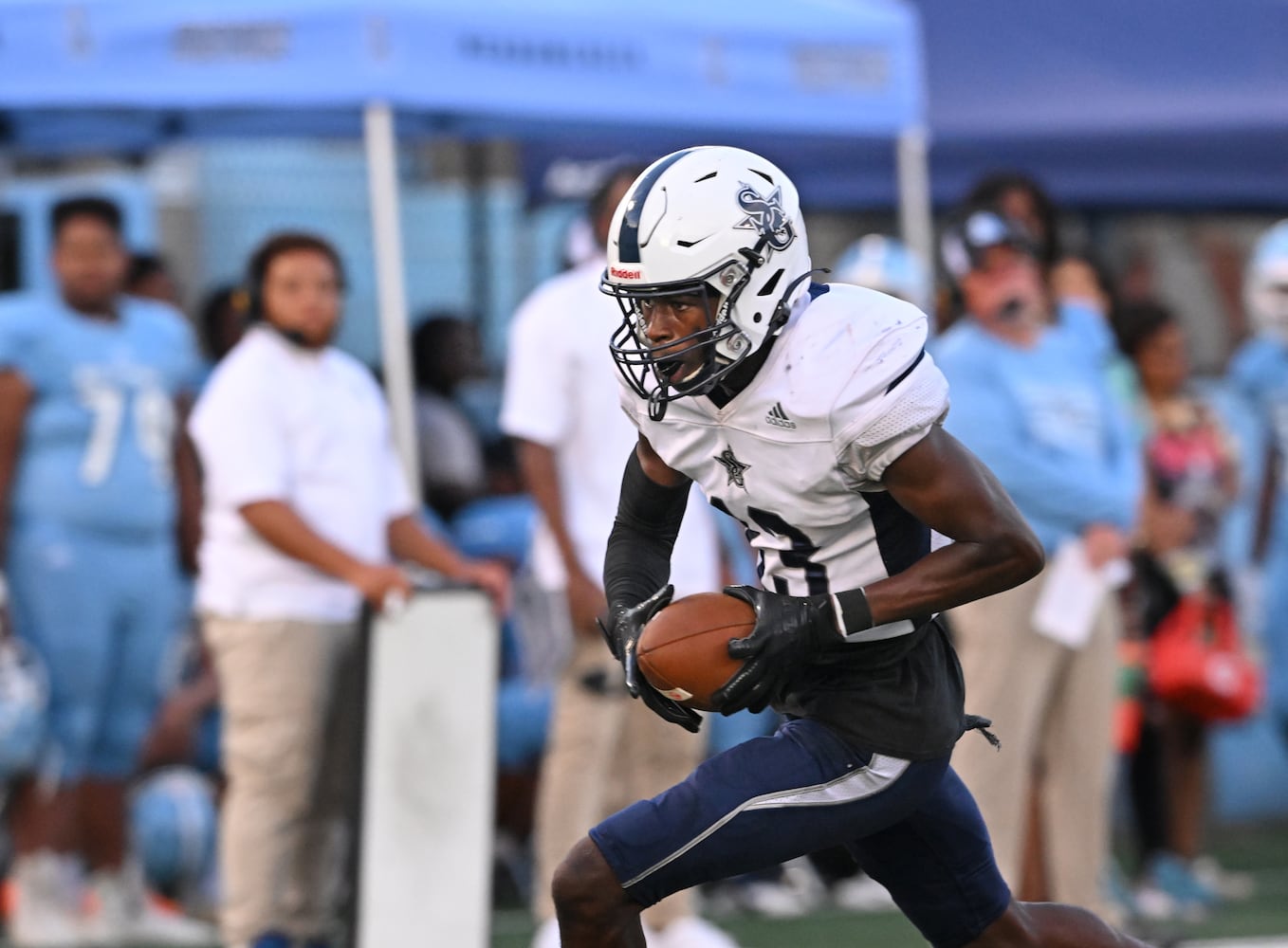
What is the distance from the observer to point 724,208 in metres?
3.72

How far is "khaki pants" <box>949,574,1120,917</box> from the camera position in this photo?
5473 millimetres

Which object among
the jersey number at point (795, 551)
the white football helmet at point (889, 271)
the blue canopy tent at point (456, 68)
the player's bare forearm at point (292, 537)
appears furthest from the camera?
the white football helmet at point (889, 271)

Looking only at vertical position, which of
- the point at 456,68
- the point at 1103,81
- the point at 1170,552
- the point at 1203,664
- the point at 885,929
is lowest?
the point at 885,929

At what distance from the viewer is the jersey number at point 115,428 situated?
20.9ft

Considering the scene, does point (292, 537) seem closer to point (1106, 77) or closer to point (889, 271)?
point (889, 271)

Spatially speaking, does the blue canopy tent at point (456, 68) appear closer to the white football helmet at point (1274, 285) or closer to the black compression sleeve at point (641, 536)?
the white football helmet at point (1274, 285)

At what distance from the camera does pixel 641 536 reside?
4109mm

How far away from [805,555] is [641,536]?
1.24 feet

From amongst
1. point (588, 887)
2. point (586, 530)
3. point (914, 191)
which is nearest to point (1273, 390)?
point (914, 191)

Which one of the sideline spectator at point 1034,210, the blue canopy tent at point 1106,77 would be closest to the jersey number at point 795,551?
the sideline spectator at point 1034,210

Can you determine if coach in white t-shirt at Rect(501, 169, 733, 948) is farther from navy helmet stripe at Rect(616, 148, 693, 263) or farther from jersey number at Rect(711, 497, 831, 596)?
navy helmet stripe at Rect(616, 148, 693, 263)

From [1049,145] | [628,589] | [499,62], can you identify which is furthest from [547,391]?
[1049,145]

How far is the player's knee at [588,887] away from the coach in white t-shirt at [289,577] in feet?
6.17

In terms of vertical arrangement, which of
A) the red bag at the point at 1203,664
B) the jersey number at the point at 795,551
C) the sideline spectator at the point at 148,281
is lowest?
the red bag at the point at 1203,664
